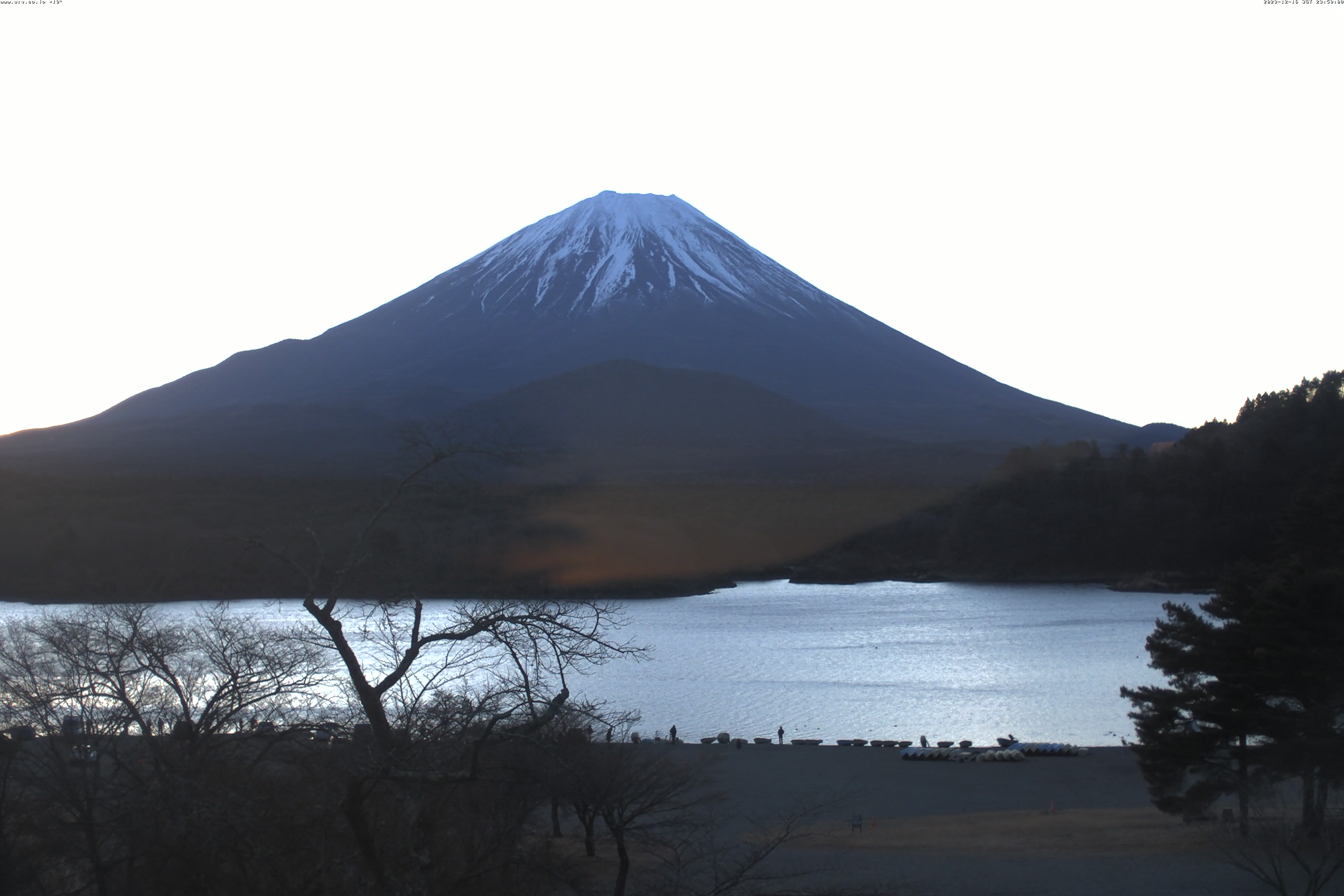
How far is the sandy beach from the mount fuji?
52.5 m

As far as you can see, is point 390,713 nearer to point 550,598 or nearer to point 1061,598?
point 550,598

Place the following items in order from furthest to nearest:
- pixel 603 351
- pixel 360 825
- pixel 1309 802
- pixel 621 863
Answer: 1. pixel 603 351
2. pixel 1309 802
3. pixel 621 863
4. pixel 360 825

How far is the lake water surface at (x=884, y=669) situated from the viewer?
1759 centimetres

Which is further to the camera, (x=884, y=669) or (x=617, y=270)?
(x=617, y=270)

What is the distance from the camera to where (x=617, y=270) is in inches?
3807

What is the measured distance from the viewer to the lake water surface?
17.6 metres

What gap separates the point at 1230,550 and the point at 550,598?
143 ft

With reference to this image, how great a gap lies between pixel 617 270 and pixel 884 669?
254ft

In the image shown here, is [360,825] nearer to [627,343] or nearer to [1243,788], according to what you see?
[1243,788]

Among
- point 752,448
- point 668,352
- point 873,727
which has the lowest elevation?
point 873,727

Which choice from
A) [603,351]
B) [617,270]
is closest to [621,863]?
[603,351]

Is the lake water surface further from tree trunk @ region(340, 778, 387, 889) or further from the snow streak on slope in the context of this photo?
the snow streak on slope

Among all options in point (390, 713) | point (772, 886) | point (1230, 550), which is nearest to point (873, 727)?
point (772, 886)

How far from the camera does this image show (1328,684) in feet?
30.6
